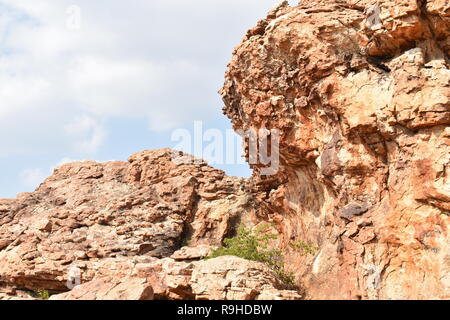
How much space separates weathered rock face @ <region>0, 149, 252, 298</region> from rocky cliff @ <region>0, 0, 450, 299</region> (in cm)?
11

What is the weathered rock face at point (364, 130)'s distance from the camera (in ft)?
42.9

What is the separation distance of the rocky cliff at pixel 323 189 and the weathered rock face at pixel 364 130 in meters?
0.04

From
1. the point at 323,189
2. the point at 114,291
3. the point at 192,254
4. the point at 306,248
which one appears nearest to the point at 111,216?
the point at 192,254

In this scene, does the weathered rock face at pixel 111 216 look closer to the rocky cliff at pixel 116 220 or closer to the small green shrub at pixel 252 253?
the rocky cliff at pixel 116 220

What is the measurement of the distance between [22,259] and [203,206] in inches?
395

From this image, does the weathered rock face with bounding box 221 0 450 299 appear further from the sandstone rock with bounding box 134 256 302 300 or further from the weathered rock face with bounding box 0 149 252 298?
the weathered rock face with bounding box 0 149 252 298

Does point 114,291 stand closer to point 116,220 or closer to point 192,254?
point 192,254

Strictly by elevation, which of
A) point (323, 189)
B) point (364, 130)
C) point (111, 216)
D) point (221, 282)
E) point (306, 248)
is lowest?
point (221, 282)

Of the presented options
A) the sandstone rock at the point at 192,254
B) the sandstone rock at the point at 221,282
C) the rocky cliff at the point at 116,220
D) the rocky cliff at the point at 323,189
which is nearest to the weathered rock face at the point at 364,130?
the rocky cliff at the point at 323,189

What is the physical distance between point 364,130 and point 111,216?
1557 cm

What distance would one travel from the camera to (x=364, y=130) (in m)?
14.9
